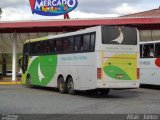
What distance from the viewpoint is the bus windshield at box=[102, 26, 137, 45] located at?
19109 millimetres

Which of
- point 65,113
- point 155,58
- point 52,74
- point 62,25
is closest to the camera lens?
point 65,113

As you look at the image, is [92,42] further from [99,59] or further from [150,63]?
[150,63]

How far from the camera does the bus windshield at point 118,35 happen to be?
62.7ft

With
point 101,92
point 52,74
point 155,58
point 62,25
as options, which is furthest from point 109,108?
point 62,25

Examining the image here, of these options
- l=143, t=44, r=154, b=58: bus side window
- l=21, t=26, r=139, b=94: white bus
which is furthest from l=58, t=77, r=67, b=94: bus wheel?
l=143, t=44, r=154, b=58: bus side window

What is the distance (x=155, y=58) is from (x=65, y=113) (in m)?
12.8

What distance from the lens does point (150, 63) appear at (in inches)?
1022

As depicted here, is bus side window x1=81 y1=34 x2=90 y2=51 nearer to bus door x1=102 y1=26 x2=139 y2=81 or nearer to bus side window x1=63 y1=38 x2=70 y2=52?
bus door x1=102 y1=26 x2=139 y2=81

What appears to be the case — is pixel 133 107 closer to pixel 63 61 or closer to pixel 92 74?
pixel 92 74

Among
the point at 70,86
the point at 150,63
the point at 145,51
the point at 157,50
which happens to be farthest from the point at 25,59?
the point at 157,50

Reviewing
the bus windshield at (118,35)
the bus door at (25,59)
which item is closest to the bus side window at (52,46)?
the bus door at (25,59)

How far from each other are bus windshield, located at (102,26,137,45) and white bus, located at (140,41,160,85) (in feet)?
18.6

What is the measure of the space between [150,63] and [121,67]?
7.00 m

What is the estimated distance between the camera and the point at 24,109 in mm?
14797
